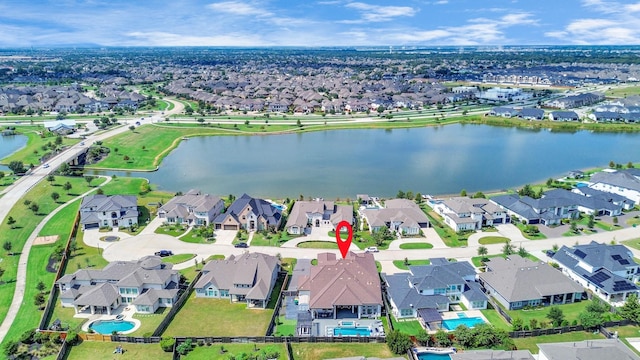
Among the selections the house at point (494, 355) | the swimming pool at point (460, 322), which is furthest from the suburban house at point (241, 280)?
the house at point (494, 355)

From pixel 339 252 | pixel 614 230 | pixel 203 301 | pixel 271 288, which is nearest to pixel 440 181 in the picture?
pixel 614 230

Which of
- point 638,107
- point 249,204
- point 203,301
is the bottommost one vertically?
point 203,301

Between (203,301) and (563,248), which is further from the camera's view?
(563,248)

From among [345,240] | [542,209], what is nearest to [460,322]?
[345,240]

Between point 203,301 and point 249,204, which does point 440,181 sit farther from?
point 203,301

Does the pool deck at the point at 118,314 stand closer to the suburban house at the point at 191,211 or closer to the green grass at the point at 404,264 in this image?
the suburban house at the point at 191,211
